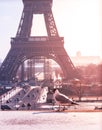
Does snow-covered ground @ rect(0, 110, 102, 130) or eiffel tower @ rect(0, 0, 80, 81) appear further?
eiffel tower @ rect(0, 0, 80, 81)

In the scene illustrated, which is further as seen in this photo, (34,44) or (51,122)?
(34,44)

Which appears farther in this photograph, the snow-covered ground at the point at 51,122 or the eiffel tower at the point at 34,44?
the eiffel tower at the point at 34,44

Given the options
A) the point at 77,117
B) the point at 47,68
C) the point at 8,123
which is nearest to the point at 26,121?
the point at 8,123

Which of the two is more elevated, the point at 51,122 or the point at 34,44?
the point at 34,44

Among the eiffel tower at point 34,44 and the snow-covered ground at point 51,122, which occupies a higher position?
the eiffel tower at point 34,44

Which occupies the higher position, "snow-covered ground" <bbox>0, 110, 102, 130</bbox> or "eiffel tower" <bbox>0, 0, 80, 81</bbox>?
"eiffel tower" <bbox>0, 0, 80, 81</bbox>

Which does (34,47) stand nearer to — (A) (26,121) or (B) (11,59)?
(B) (11,59)
